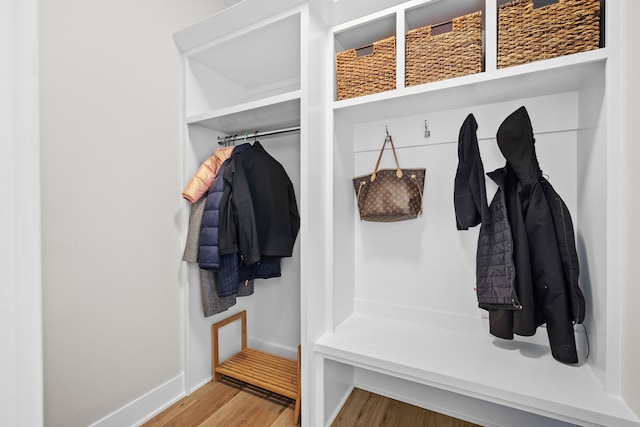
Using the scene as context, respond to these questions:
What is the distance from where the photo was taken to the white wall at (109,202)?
125cm

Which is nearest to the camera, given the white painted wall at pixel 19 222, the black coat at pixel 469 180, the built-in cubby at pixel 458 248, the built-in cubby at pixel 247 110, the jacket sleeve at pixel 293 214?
the white painted wall at pixel 19 222

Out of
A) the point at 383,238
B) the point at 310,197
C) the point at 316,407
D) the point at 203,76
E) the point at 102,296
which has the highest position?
the point at 203,76

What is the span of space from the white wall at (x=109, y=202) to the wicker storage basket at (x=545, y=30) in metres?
1.76

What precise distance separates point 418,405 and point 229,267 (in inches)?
54.1

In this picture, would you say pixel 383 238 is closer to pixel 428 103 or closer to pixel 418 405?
pixel 428 103

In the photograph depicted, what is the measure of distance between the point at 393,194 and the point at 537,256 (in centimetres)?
72

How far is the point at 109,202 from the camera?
4.71 feet

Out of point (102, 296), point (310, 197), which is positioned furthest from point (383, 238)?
point (102, 296)

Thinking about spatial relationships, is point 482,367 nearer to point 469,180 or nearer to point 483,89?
point 469,180

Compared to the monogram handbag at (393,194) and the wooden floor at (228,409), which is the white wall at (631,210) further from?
the wooden floor at (228,409)

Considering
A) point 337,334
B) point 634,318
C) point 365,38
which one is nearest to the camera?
point 634,318

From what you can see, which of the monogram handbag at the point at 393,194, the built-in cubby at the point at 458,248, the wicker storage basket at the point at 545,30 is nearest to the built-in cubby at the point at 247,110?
the built-in cubby at the point at 458,248

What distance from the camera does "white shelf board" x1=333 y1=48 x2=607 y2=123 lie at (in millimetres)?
1131

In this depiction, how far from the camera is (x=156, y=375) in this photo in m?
1.65
